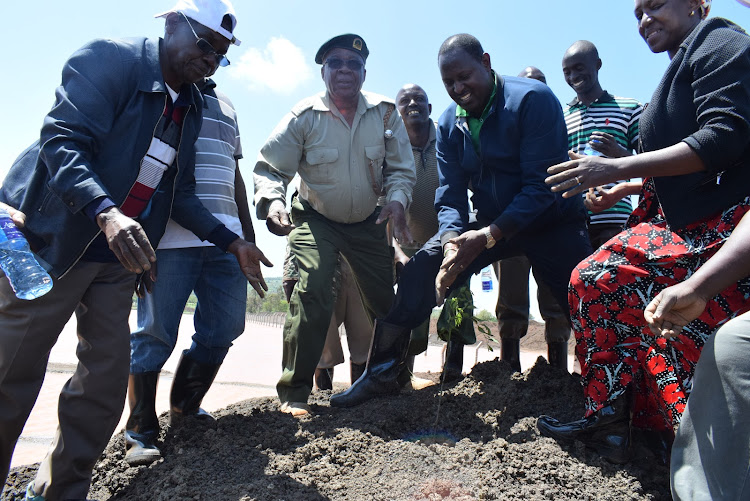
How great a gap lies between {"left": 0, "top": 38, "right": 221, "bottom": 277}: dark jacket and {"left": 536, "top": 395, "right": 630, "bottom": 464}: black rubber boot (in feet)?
7.41

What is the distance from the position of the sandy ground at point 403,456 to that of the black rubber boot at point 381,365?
0.10 m

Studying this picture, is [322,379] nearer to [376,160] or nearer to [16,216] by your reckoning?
[376,160]

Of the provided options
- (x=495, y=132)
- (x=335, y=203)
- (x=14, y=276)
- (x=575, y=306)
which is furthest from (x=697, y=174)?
(x=14, y=276)

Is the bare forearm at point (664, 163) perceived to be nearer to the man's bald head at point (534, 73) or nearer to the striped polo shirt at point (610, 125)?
the striped polo shirt at point (610, 125)

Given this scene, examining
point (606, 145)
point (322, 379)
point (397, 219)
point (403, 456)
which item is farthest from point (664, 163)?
point (322, 379)

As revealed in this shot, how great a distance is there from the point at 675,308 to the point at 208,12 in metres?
2.38

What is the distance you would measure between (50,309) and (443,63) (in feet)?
8.18

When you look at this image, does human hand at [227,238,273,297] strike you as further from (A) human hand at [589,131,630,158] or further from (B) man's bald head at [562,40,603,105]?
(B) man's bald head at [562,40,603,105]

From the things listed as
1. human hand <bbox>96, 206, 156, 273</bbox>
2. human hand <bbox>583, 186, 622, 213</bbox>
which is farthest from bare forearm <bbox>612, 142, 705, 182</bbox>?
human hand <bbox>96, 206, 156, 273</bbox>

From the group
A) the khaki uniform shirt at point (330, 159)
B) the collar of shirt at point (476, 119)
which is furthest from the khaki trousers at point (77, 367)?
the collar of shirt at point (476, 119)

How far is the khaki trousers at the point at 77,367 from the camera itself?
236 centimetres

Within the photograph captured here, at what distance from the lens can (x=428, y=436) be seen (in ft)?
10.3

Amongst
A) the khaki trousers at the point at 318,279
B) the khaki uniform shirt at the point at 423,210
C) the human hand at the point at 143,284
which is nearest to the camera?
the human hand at the point at 143,284

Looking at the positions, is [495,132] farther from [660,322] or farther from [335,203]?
[660,322]
